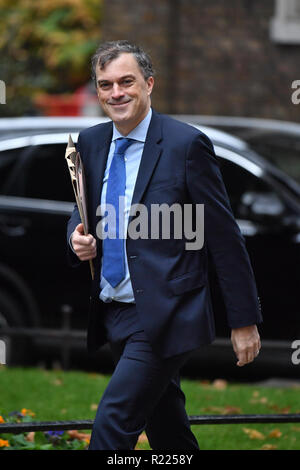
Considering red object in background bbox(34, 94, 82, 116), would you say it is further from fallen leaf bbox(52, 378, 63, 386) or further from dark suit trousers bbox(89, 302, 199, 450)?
dark suit trousers bbox(89, 302, 199, 450)

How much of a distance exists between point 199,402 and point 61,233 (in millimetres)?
1963

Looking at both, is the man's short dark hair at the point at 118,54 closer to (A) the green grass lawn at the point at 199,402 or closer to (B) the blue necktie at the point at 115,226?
(B) the blue necktie at the point at 115,226

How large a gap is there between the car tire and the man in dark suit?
400cm

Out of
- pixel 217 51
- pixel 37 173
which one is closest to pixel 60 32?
pixel 217 51

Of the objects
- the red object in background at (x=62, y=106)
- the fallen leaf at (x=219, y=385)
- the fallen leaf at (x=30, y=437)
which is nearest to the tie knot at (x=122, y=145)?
the fallen leaf at (x=30, y=437)

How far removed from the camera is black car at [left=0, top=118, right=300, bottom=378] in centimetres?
788

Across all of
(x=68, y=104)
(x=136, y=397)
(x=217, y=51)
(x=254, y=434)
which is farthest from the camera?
(x=68, y=104)

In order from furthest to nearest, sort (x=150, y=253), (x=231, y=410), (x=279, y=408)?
(x=279, y=408) < (x=231, y=410) < (x=150, y=253)

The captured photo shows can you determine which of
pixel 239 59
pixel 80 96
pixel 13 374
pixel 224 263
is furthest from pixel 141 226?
pixel 80 96

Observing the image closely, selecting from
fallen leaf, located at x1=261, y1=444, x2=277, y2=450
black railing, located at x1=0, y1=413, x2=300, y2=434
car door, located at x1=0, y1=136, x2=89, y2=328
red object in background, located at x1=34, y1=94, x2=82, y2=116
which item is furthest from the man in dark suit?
red object in background, located at x1=34, y1=94, x2=82, y2=116

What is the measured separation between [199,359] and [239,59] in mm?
7144

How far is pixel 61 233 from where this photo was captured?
8.09 metres

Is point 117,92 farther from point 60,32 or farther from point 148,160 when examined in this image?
point 60,32

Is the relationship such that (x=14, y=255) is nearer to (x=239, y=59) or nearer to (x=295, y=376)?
(x=295, y=376)
